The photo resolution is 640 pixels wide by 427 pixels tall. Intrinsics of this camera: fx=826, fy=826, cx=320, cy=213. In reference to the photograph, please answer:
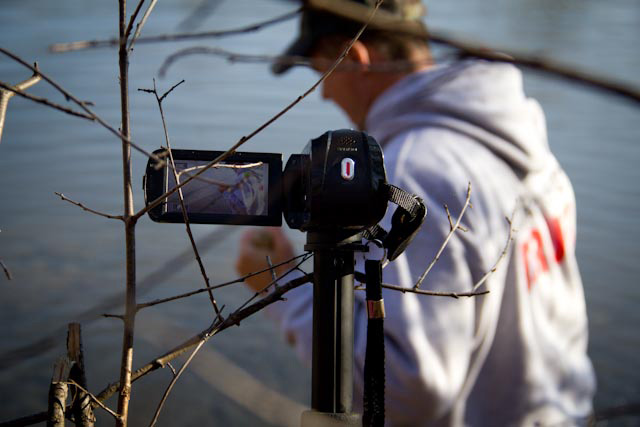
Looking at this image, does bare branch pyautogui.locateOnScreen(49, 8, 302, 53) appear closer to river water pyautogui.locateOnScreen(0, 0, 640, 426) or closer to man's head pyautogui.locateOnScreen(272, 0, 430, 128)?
man's head pyautogui.locateOnScreen(272, 0, 430, 128)

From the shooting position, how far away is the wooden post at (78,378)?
0.99 metres

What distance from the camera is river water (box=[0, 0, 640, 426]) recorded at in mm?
3969

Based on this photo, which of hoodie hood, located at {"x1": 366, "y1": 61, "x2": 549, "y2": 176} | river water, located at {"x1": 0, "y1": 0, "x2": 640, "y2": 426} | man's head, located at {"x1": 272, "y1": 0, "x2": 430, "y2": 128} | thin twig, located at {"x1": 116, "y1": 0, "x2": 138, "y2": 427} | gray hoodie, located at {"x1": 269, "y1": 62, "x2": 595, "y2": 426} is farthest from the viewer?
river water, located at {"x1": 0, "y1": 0, "x2": 640, "y2": 426}

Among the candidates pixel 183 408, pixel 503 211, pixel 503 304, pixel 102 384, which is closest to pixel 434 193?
pixel 503 211

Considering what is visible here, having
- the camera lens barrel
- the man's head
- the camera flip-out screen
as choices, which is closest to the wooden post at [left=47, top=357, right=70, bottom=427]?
the camera flip-out screen

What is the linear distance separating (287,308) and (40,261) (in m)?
3.30

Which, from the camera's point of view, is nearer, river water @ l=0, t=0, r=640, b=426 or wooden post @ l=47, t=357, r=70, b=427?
wooden post @ l=47, t=357, r=70, b=427

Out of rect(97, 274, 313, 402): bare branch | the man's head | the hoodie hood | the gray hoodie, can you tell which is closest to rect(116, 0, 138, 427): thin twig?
rect(97, 274, 313, 402): bare branch

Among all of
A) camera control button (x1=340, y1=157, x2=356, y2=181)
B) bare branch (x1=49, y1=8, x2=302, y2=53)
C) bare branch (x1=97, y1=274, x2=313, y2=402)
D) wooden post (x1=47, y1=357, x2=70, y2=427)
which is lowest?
wooden post (x1=47, y1=357, x2=70, y2=427)

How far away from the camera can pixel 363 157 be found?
3.37 ft

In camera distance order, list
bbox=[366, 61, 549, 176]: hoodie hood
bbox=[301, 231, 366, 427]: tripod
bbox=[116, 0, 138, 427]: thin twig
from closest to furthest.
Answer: bbox=[116, 0, 138, 427]: thin twig
bbox=[301, 231, 366, 427]: tripod
bbox=[366, 61, 549, 176]: hoodie hood

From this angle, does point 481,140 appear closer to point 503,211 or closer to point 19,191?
point 503,211

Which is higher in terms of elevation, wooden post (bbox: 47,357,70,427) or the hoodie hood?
the hoodie hood

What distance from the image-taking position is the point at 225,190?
104 centimetres
